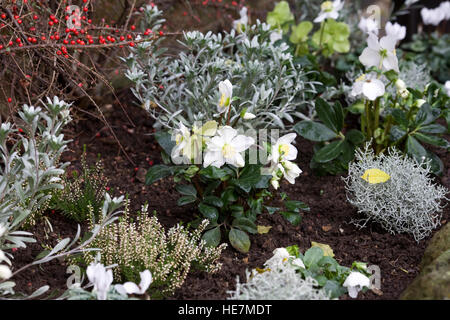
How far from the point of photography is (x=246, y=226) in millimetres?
2240

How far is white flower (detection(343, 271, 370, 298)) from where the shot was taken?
6.10 ft

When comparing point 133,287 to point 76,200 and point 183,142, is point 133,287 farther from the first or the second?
point 76,200

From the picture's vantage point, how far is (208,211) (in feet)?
7.10

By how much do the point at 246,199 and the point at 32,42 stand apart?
1.09 meters

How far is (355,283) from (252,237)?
58 cm

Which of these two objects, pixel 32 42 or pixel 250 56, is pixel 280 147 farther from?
pixel 32 42

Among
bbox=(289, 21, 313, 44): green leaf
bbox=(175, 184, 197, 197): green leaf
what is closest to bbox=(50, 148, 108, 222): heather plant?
bbox=(175, 184, 197, 197): green leaf

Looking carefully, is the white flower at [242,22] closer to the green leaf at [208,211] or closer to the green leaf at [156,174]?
the green leaf at [156,174]

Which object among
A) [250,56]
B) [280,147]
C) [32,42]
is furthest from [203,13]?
[280,147]

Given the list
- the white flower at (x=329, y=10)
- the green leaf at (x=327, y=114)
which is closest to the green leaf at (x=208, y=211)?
the green leaf at (x=327, y=114)

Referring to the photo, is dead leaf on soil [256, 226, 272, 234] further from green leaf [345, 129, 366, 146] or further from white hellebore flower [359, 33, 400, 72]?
white hellebore flower [359, 33, 400, 72]

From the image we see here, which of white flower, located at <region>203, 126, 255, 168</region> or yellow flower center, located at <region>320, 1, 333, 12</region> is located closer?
white flower, located at <region>203, 126, 255, 168</region>

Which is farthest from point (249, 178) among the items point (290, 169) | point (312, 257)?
point (312, 257)

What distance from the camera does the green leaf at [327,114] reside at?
2.78 meters
